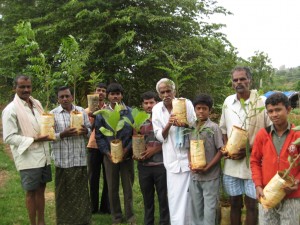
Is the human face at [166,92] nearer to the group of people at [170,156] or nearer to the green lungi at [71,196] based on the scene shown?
the group of people at [170,156]

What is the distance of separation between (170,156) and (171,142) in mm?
159

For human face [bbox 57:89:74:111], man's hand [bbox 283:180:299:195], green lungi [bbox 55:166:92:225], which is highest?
human face [bbox 57:89:74:111]

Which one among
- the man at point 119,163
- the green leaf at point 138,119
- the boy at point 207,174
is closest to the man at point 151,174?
the green leaf at point 138,119

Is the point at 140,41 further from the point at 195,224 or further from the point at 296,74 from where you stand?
the point at 296,74

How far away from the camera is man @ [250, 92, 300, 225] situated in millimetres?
2795

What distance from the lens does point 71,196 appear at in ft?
14.6

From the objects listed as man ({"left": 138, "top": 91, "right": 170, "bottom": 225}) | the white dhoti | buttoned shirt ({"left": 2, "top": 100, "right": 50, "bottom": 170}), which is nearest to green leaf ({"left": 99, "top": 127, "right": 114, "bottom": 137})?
man ({"left": 138, "top": 91, "right": 170, "bottom": 225})

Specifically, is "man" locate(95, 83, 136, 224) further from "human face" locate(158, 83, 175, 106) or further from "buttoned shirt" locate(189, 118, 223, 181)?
"buttoned shirt" locate(189, 118, 223, 181)

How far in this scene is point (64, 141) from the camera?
169 inches

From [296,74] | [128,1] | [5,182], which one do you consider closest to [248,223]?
[5,182]

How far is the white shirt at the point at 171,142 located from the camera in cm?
383

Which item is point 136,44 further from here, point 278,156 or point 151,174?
point 278,156

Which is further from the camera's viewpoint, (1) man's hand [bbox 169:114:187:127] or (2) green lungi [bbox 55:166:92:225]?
(2) green lungi [bbox 55:166:92:225]

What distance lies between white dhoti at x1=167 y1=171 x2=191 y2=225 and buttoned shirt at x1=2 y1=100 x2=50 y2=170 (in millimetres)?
1536
